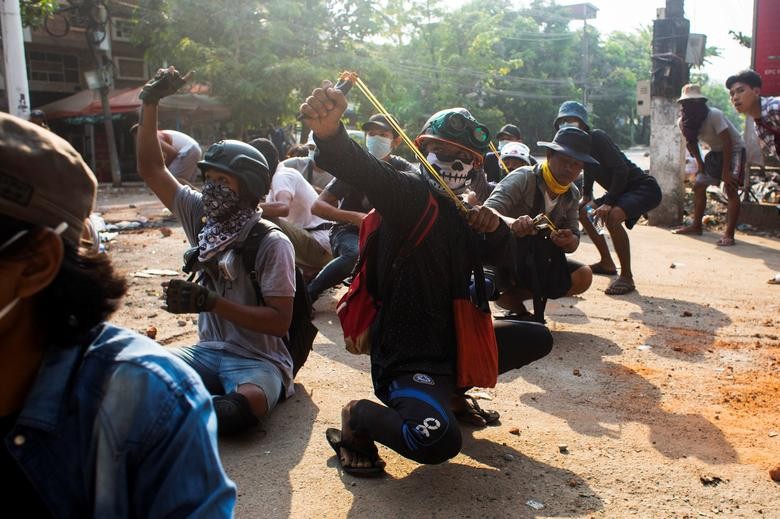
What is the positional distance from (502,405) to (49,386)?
3.49 m

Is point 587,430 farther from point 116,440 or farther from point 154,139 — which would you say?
point 116,440

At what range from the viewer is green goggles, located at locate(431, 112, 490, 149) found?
3.78 m

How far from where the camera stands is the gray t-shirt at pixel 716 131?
10180 mm

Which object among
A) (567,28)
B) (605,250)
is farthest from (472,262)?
(567,28)

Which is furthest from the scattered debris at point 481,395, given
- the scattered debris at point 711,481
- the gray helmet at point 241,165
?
the gray helmet at point 241,165

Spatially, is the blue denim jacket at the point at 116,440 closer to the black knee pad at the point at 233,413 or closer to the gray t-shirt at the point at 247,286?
the black knee pad at the point at 233,413

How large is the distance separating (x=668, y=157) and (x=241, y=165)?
1053 centimetres

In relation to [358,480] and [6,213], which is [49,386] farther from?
[358,480]

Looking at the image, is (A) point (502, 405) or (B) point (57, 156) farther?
(A) point (502, 405)

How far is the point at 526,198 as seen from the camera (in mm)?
5594

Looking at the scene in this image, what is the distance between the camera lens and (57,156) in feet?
4.66

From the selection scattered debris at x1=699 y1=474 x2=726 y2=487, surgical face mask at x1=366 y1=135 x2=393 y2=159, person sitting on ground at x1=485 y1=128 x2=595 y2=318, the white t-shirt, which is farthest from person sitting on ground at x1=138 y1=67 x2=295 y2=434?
the white t-shirt

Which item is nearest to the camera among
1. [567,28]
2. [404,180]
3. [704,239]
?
[404,180]

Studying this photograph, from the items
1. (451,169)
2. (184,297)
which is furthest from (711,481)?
(184,297)
